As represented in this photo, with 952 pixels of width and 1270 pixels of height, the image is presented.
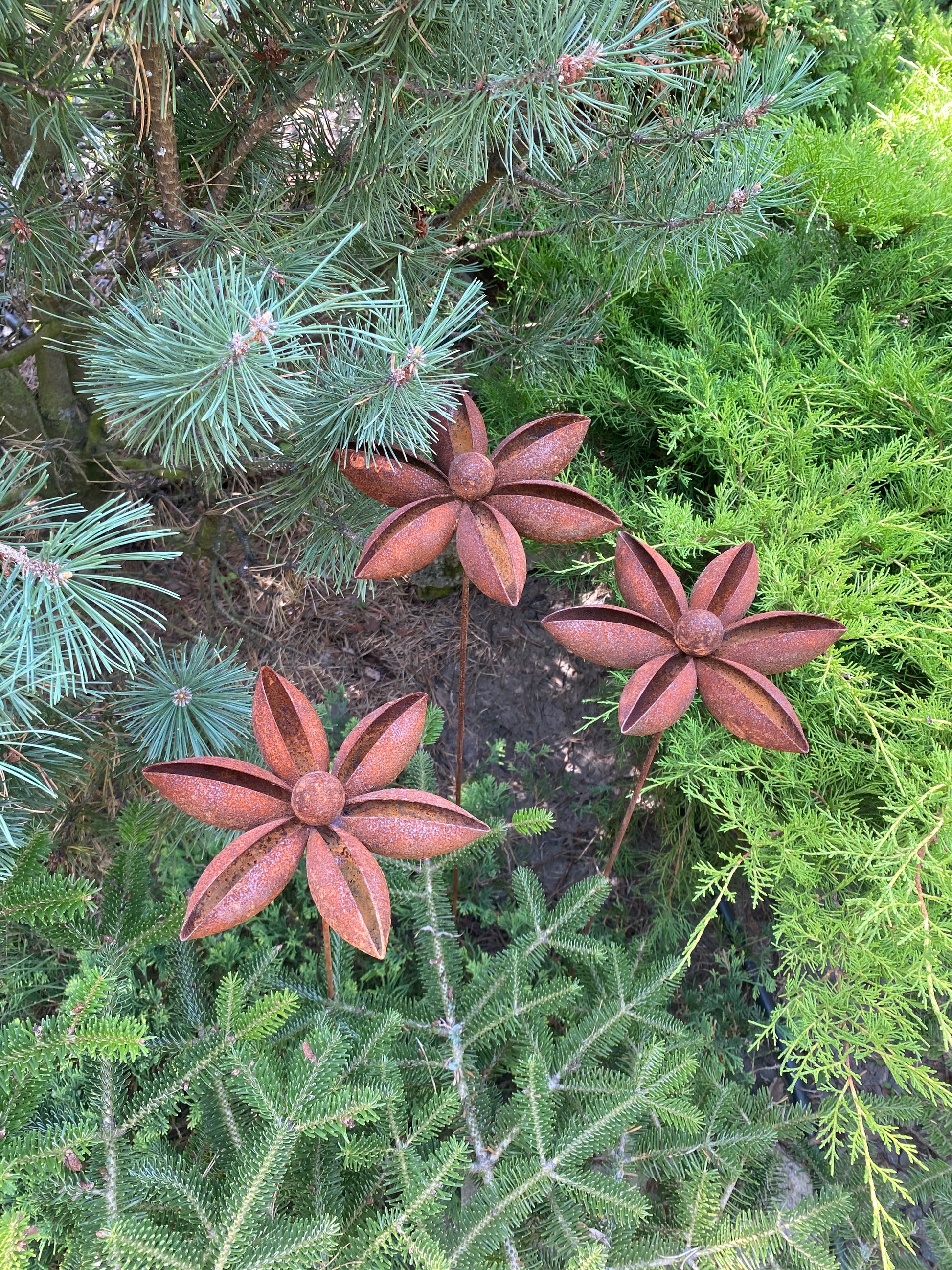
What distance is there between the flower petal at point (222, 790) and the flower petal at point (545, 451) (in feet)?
1.14

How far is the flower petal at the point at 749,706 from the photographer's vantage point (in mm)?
674

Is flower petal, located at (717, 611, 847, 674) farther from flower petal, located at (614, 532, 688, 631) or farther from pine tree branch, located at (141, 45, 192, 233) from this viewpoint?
pine tree branch, located at (141, 45, 192, 233)

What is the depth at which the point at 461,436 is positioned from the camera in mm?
769

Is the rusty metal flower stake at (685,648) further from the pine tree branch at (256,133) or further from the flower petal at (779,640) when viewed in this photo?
the pine tree branch at (256,133)

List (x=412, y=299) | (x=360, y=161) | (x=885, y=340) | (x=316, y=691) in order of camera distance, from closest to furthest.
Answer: (x=360, y=161), (x=412, y=299), (x=885, y=340), (x=316, y=691)

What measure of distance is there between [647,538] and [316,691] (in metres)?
0.65

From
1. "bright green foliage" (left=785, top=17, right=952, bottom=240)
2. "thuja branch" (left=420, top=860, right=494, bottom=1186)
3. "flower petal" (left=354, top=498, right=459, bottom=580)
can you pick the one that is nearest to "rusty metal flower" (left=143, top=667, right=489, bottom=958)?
"flower petal" (left=354, top=498, right=459, bottom=580)

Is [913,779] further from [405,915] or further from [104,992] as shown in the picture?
[104,992]

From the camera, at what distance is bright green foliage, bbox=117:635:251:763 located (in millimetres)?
844

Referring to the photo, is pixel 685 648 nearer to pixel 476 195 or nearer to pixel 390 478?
pixel 390 478

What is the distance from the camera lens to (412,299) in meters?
0.87

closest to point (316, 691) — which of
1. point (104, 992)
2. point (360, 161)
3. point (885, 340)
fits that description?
point (104, 992)

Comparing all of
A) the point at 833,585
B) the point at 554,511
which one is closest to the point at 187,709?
the point at 554,511

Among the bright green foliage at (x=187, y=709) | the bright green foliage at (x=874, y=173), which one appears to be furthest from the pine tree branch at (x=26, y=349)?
the bright green foliage at (x=874, y=173)
